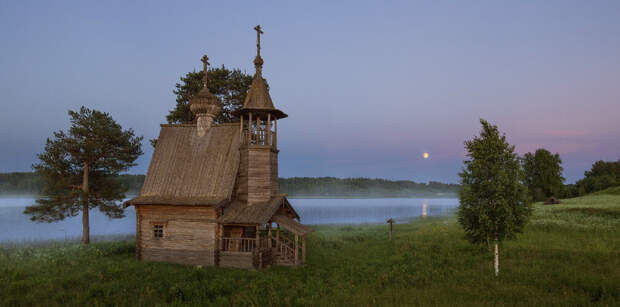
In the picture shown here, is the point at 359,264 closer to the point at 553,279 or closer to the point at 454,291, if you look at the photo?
the point at 454,291

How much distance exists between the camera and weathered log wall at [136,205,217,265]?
16953 mm

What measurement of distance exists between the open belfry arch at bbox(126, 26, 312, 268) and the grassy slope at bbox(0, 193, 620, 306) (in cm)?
130

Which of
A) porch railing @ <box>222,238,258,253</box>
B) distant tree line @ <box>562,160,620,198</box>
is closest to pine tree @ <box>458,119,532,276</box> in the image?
porch railing @ <box>222,238,258,253</box>

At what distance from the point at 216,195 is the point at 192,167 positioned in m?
2.90

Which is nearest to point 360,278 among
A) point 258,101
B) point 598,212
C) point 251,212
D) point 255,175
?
point 251,212

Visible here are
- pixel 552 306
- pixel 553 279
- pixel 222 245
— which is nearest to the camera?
pixel 552 306

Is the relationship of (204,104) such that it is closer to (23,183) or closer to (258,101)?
(258,101)

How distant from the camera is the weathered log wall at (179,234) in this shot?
16953mm

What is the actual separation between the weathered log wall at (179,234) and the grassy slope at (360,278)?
3.25ft

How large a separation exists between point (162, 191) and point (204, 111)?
5947 millimetres

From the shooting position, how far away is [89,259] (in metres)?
16.9

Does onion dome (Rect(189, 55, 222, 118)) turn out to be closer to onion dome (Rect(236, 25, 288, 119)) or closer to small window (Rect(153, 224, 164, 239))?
onion dome (Rect(236, 25, 288, 119))

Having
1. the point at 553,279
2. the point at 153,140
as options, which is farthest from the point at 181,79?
the point at 553,279

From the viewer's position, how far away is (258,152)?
1870cm
